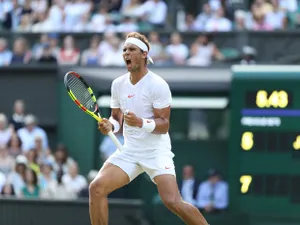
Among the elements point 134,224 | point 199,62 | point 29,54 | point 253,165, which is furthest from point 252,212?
point 29,54

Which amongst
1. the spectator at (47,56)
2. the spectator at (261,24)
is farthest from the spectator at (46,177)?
the spectator at (261,24)

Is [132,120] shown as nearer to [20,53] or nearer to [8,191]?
[8,191]

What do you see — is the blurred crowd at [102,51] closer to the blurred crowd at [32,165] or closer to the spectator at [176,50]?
the spectator at [176,50]

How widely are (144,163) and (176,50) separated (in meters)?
7.77

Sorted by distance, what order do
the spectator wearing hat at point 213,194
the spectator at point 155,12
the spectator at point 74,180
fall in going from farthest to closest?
1. the spectator at point 155,12
2. the spectator at point 74,180
3. the spectator wearing hat at point 213,194

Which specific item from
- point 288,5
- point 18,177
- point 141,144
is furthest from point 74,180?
point 141,144

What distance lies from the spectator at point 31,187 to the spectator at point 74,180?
59 cm

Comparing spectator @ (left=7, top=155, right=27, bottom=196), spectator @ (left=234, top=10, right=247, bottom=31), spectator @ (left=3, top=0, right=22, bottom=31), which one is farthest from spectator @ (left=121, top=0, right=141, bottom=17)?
spectator @ (left=7, top=155, right=27, bottom=196)

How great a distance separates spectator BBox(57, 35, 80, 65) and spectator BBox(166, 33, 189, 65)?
5.15ft

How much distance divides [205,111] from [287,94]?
1988 mm

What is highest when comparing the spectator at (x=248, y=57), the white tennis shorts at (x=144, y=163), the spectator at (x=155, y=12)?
the spectator at (x=155, y=12)

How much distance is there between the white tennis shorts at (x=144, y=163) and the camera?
370 inches

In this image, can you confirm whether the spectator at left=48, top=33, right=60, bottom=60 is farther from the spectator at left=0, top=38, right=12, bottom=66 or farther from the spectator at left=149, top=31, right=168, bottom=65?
the spectator at left=149, top=31, right=168, bottom=65

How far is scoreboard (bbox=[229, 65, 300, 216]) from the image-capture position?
13492 mm
